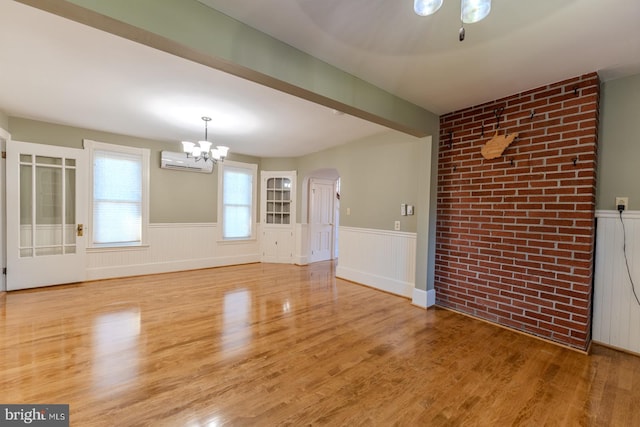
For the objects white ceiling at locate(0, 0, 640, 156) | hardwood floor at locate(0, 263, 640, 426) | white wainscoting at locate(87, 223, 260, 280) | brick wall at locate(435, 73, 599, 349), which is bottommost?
hardwood floor at locate(0, 263, 640, 426)

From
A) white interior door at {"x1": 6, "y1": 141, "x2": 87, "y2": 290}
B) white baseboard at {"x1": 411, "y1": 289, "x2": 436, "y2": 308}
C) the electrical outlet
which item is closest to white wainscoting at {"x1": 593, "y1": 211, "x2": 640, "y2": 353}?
the electrical outlet

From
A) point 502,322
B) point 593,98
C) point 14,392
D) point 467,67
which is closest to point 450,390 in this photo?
point 502,322

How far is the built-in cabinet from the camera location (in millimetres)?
6379

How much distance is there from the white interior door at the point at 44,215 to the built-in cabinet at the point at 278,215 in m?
3.24

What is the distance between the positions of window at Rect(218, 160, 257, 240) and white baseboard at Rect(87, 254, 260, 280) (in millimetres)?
491

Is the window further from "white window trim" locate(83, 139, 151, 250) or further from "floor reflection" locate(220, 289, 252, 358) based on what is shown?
"floor reflection" locate(220, 289, 252, 358)

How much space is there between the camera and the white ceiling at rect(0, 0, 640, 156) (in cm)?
173

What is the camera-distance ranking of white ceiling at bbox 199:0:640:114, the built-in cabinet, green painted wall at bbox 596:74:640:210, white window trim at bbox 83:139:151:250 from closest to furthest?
white ceiling at bbox 199:0:640:114 < green painted wall at bbox 596:74:640:210 < white window trim at bbox 83:139:151:250 < the built-in cabinet

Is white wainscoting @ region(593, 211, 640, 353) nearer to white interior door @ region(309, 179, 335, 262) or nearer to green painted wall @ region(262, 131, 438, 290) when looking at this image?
green painted wall @ region(262, 131, 438, 290)

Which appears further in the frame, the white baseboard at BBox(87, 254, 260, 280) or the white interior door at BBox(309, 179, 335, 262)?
the white interior door at BBox(309, 179, 335, 262)

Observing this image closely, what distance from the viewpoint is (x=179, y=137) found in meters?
4.86

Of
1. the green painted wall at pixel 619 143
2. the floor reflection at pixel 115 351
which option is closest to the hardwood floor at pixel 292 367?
the floor reflection at pixel 115 351

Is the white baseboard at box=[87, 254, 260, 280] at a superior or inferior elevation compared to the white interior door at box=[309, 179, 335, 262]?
inferior

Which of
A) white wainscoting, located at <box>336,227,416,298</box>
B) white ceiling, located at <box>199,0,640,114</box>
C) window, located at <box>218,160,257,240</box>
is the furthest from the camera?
window, located at <box>218,160,257,240</box>
